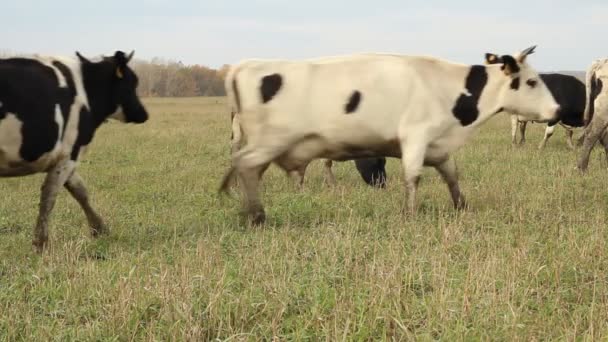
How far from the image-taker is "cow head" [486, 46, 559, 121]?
25.9ft

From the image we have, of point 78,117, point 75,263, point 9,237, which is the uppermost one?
point 78,117

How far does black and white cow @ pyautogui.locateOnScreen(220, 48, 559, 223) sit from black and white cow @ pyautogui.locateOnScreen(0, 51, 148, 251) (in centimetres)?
141

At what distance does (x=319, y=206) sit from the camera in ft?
27.7

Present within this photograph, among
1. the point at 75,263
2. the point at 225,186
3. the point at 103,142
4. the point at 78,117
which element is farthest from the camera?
the point at 103,142

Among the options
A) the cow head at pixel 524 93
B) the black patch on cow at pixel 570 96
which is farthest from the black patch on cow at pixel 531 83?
the black patch on cow at pixel 570 96

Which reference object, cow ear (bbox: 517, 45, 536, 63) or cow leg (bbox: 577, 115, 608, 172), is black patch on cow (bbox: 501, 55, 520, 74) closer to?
cow ear (bbox: 517, 45, 536, 63)

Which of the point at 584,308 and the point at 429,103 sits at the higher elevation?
the point at 429,103

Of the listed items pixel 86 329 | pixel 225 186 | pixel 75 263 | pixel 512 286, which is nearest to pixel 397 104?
pixel 225 186

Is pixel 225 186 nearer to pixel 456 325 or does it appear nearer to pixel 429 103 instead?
pixel 429 103

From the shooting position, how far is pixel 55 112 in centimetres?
596

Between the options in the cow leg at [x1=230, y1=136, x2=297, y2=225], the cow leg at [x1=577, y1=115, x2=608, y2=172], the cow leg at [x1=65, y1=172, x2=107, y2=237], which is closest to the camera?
the cow leg at [x1=65, y1=172, x2=107, y2=237]

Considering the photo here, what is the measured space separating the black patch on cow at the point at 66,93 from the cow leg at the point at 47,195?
0.48 meters

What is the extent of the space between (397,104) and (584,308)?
3.72 metres

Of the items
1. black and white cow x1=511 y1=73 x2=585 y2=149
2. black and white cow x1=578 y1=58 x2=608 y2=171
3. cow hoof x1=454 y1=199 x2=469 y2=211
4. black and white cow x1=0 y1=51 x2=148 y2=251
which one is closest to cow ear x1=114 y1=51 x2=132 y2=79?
black and white cow x1=0 y1=51 x2=148 y2=251
